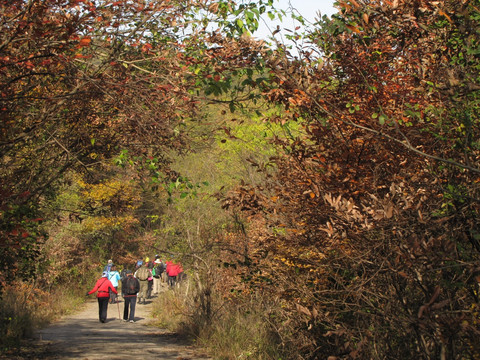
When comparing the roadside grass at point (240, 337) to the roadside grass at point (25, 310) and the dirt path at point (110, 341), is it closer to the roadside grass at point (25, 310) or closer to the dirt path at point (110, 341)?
the dirt path at point (110, 341)

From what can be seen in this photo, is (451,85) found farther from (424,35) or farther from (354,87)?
(354,87)

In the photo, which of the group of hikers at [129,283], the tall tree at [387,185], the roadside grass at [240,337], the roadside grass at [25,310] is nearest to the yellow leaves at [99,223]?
the group of hikers at [129,283]

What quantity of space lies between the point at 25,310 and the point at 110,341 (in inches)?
118

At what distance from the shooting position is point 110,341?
13898 millimetres

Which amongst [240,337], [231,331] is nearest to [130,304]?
[231,331]

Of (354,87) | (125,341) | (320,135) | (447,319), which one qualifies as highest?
(354,87)

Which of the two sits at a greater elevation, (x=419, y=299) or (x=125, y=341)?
(x=419, y=299)

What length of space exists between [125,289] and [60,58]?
1296 cm

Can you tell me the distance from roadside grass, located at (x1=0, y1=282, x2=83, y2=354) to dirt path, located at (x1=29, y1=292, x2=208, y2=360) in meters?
0.45

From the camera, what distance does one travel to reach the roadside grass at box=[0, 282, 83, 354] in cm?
1232

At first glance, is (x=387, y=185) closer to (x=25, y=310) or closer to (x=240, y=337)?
(x=240, y=337)

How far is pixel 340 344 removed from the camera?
643 cm

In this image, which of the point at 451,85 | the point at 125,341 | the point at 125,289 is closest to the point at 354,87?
the point at 451,85

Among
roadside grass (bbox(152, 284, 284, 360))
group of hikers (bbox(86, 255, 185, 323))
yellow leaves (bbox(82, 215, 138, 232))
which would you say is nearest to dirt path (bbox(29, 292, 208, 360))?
roadside grass (bbox(152, 284, 284, 360))
